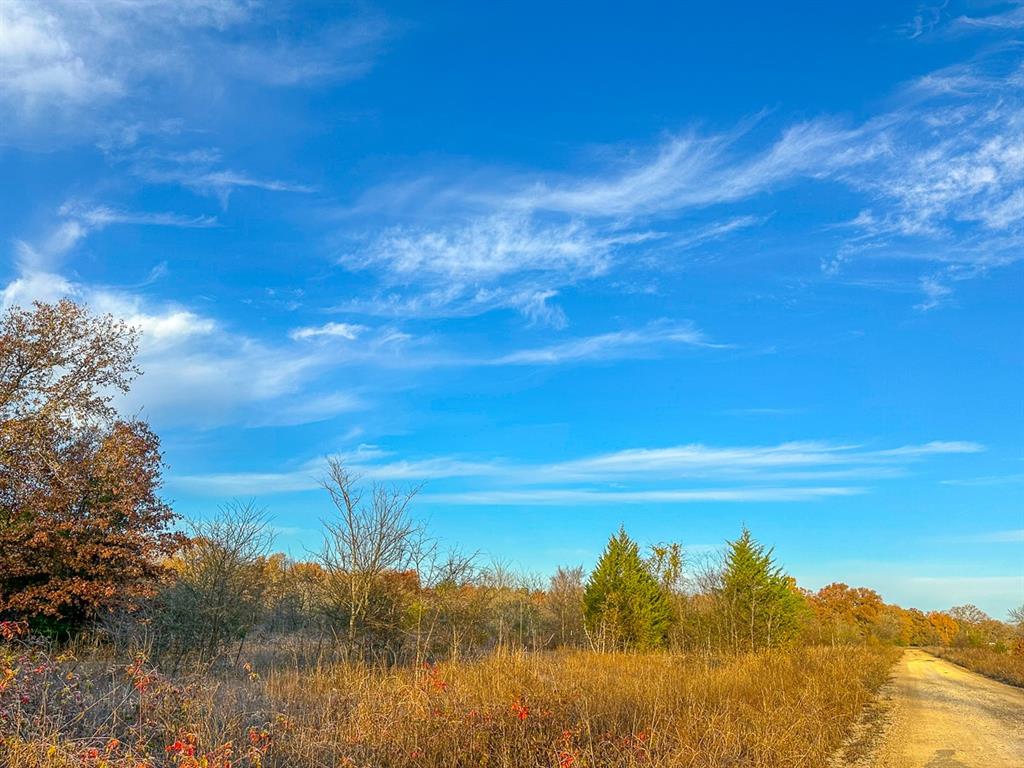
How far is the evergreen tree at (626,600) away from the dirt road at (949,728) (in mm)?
11902

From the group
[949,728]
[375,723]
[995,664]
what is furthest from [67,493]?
[995,664]

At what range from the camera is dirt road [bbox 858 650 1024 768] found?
35.1ft

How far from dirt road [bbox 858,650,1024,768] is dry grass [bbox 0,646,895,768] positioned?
183 cm

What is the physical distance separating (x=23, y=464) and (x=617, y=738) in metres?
17.7

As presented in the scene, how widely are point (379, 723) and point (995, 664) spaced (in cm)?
3687

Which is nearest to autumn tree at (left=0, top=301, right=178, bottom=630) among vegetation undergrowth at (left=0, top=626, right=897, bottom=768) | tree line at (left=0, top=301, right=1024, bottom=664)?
tree line at (left=0, top=301, right=1024, bottom=664)

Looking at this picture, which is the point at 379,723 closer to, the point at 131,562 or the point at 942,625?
the point at 131,562

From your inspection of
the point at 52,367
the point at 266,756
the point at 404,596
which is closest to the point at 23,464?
the point at 52,367

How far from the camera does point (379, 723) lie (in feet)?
23.4

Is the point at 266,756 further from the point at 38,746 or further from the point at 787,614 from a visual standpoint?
the point at 787,614

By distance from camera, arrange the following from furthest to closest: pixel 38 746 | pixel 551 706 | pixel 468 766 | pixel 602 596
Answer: pixel 602 596 < pixel 551 706 < pixel 468 766 < pixel 38 746

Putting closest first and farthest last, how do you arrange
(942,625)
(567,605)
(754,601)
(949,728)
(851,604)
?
1. (949,728)
2. (754,601)
3. (567,605)
4. (851,604)
5. (942,625)

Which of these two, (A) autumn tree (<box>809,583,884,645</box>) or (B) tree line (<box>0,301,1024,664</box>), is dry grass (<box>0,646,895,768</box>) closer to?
(B) tree line (<box>0,301,1024,664</box>)

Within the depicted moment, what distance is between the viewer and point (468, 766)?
6.89 m
